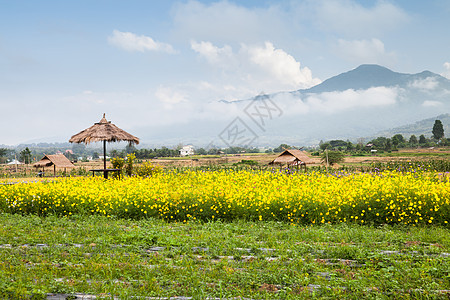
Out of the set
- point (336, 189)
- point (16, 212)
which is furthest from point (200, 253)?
point (16, 212)

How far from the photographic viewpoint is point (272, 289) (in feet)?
12.7

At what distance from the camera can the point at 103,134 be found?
46.4 ft

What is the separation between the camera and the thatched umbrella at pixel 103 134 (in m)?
14.1

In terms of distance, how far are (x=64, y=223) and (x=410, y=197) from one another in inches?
292

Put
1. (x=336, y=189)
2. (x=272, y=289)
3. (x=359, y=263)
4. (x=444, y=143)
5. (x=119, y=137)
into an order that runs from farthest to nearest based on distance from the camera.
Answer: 1. (x=444, y=143)
2. (x=119, y=137)
3. (x=336, y=189)
4. (x=359, y=263)
5. (x=272, y=289)

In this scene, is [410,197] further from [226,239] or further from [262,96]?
[262,96]

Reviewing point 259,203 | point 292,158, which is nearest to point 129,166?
point 259,203

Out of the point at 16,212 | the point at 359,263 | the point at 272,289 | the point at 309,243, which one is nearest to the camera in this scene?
the point at 272,289

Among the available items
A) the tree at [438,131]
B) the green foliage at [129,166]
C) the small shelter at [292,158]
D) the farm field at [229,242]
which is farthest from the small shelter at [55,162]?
the tree at [438,131]

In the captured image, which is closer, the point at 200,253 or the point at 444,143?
the point at 200,253

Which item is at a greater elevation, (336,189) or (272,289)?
(336,189)

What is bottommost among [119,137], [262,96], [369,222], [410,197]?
[369,222]

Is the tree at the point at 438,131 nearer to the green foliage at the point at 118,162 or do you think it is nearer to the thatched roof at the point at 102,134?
the green foliage at the point at 118,162

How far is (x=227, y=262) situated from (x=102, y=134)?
10923mm
